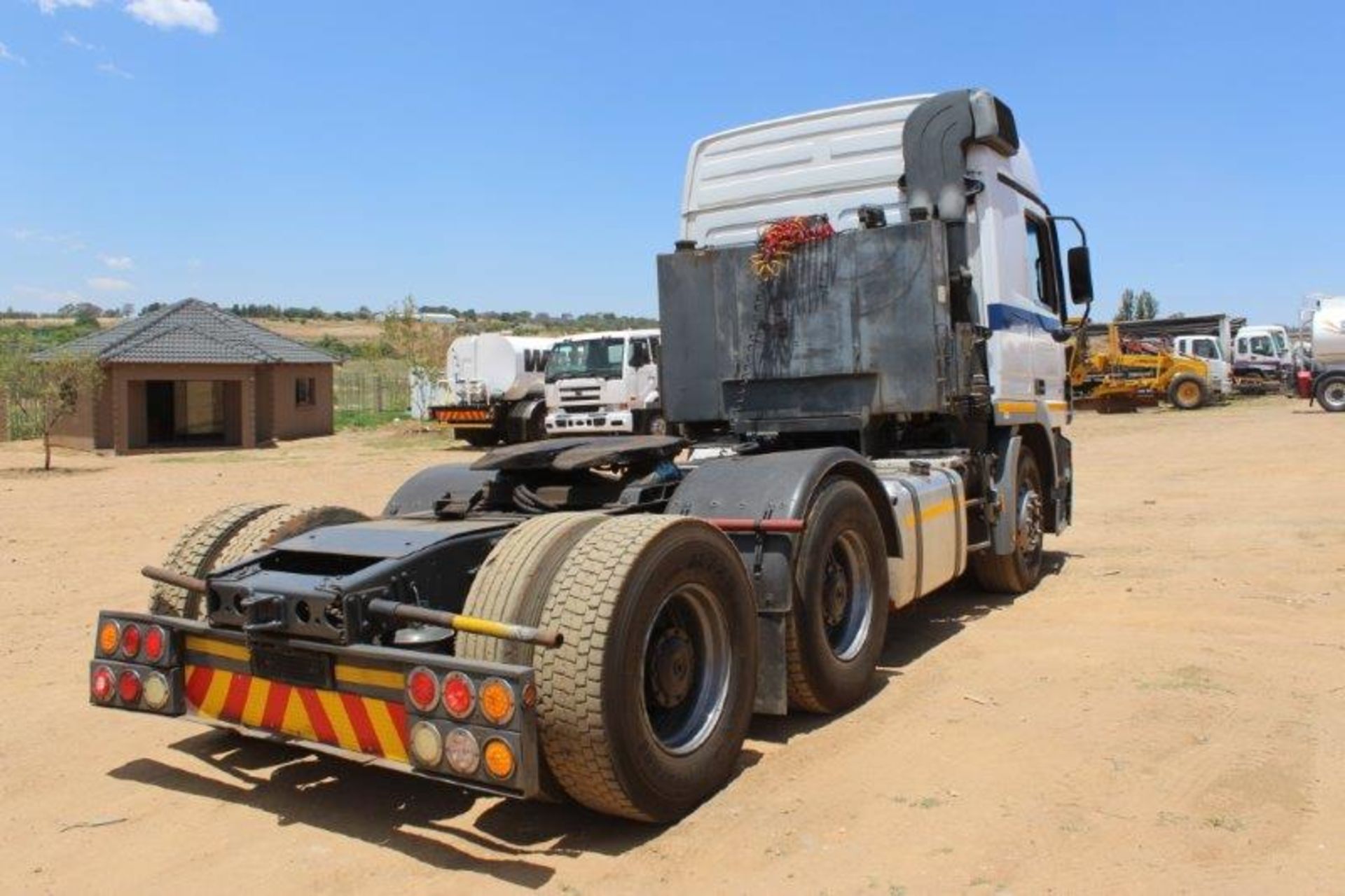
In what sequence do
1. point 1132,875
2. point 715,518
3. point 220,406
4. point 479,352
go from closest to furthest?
→ point 1132,875 < point 715,518 < point 479,352 < point 220,406

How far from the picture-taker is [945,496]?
6.66 meters

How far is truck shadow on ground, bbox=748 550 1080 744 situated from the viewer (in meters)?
5.14

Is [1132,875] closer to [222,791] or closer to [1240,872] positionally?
[1240,872]

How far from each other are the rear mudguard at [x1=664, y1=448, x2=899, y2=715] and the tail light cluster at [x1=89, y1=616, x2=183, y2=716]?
217 cm

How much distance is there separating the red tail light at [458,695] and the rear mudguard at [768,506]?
5.15ft

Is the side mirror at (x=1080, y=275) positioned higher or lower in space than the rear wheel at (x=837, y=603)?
higher

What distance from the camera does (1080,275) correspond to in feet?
29.0

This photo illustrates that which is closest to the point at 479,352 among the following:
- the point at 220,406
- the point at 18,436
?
the point at 220,406

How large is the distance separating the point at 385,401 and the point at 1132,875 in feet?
143

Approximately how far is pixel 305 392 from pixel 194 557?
2995cm

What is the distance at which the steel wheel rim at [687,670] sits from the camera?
406cm

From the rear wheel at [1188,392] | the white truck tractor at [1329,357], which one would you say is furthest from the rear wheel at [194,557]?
the rear wheel at [1188,392]

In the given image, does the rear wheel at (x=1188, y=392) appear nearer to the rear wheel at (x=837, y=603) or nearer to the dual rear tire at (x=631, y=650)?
the rear wheel at (x=837, y=603)

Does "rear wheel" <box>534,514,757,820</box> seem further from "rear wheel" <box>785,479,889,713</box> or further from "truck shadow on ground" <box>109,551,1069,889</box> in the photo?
"rear wheel" <box>785,479,889,713</box>
